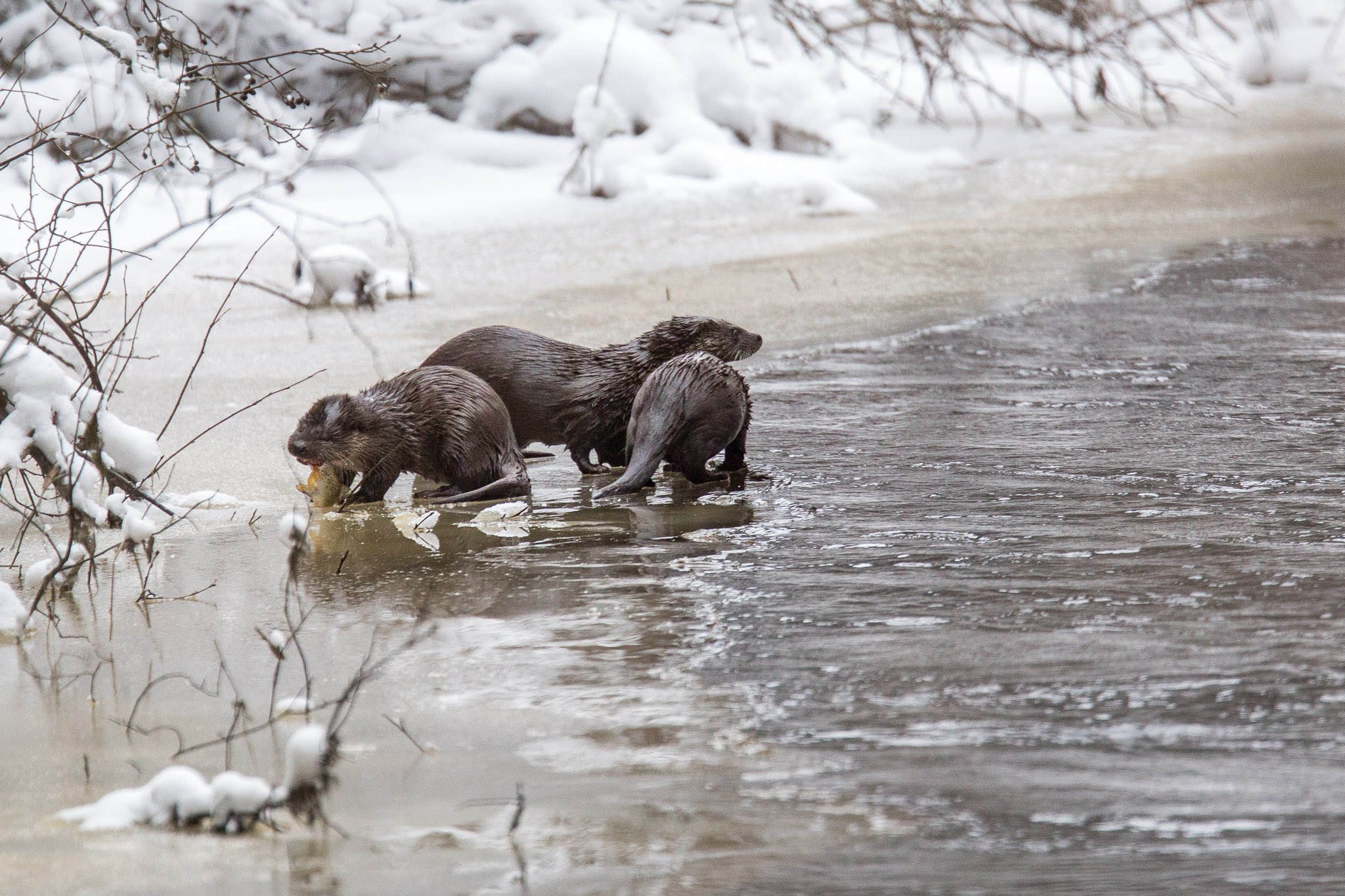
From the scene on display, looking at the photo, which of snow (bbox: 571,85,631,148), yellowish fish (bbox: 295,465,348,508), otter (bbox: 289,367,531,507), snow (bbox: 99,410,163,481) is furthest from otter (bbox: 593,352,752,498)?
snow (bbox: 571,85,631,148)

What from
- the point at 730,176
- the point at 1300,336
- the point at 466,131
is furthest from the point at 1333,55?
the point at 1300,336

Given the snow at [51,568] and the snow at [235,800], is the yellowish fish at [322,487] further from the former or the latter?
the snow at [235,800]

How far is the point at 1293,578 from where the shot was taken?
10.0 feet

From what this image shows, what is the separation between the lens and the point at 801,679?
264cm

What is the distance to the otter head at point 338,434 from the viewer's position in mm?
3994

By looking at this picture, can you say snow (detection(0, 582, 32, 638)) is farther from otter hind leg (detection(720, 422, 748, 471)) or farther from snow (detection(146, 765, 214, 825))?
otter hind leg (detection(720, 422, 748, 471))

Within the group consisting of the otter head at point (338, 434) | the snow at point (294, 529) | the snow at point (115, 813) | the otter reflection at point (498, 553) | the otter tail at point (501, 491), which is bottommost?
the snow at point (115, 813)

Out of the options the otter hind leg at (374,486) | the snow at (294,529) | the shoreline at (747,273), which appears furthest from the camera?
the shoreline at (747,273)

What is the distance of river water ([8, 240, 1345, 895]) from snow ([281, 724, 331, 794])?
0.38 ft

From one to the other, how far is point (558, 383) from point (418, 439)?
1.82 ft

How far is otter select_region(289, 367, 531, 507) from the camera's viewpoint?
4.02m

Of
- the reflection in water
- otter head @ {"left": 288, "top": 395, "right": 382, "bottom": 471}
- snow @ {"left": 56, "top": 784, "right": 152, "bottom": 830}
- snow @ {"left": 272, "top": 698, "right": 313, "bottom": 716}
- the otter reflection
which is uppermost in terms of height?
otter head @ {"left": 288, "top": 395, "right": 382, "bottom": 471}

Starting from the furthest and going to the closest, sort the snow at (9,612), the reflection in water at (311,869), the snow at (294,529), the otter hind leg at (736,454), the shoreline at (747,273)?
the shoreline at (747,273)
the otter hind leg at (736,454)
the snow at (9,612)
the snow at (294,529)
the reflection in water at (311,869)

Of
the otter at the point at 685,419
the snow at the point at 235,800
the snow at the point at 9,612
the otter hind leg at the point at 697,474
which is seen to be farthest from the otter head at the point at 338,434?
the snow at the point at 235,800
